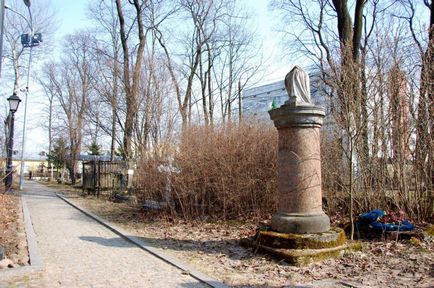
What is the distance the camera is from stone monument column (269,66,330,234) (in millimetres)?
6637

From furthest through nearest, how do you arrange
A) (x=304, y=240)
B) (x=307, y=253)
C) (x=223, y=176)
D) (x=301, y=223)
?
(x=223, y=176) < (x=301, y=223) < (x=304, y=240) < (x=307, y=253)

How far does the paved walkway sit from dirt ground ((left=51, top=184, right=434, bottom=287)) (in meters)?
0.58

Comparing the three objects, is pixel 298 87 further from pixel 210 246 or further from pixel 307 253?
pixel 210 246

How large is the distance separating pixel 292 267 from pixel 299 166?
1.67m

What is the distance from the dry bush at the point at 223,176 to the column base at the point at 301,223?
3606mm

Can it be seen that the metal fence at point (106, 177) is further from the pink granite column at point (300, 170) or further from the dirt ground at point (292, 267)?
the pink granite column at point (300, 170)

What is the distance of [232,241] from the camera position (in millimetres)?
8055

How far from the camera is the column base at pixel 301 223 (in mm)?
6488

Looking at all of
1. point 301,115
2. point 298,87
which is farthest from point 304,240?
point 298,87

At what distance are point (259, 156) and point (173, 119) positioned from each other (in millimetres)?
4407

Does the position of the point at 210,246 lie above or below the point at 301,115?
below

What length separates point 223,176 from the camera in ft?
34.2

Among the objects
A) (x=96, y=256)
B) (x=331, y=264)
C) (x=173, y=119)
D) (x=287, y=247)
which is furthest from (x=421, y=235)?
(x=173, y=119)

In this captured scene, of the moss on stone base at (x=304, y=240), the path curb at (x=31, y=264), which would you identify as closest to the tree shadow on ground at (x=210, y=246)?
the moss on stone base at (x=304, y=240)
